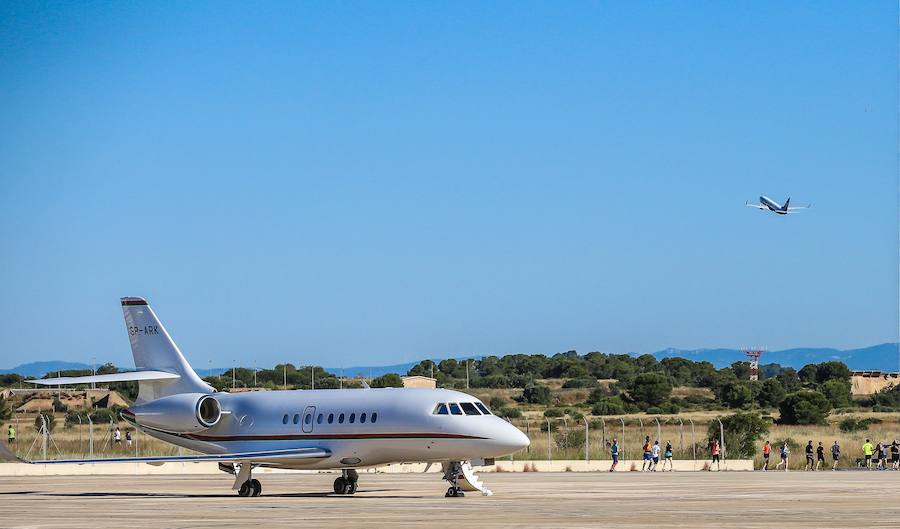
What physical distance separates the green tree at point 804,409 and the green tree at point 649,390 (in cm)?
2235

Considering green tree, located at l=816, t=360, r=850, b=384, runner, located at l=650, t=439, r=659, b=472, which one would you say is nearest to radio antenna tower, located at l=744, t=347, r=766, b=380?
green tree, located at l=816, t=360, r=850, b=384

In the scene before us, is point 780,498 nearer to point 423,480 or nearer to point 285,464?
point 285,464

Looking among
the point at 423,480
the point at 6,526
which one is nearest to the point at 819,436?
the point at 423,480

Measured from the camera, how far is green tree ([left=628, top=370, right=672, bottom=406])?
12644 centimetres

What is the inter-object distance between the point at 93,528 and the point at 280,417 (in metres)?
16.8

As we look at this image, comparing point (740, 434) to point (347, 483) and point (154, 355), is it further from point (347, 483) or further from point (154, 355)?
point (347, 483)

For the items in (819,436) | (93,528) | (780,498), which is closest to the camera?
(93,528)

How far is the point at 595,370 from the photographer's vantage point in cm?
17300

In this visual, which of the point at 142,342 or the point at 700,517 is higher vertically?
the point at 142,342

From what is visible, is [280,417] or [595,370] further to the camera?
[595,370]

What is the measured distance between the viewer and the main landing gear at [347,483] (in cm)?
4291

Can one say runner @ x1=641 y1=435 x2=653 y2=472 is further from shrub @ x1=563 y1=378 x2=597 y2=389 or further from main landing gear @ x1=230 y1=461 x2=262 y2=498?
shrub @ x1=563 y1=378 x2=597 y2=389

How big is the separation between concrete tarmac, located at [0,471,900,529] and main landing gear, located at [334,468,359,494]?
578 mm

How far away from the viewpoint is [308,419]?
142 ft
